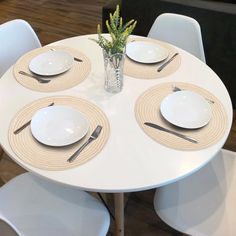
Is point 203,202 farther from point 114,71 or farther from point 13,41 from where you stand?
point 13,41

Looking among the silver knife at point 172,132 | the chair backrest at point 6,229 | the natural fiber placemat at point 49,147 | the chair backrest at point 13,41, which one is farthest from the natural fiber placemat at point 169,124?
the chair backrest at point 13,41

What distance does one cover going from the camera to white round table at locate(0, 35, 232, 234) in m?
0.83

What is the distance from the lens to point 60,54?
127 cm

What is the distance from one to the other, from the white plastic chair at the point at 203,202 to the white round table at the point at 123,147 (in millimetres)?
195

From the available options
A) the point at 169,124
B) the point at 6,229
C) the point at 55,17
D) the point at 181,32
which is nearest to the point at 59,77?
the point at 169,124

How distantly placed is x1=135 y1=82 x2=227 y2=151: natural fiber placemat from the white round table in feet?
0.06

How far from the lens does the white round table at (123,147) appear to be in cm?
83

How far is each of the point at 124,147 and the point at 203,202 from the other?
38 cm

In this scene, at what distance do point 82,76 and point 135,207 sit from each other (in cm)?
78

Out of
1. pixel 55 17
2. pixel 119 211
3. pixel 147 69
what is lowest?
pixel 55 17

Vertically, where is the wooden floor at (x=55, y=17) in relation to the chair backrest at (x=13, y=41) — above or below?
below

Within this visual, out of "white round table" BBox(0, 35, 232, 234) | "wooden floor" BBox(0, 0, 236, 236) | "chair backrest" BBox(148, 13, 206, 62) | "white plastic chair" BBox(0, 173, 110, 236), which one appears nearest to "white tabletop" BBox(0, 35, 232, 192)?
"white round table" BBox(0, 35, 232, 234)

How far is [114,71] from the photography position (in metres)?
1.08

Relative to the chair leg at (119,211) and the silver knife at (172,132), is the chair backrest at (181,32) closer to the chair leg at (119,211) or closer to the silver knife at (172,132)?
the silver knife at (172,132)
